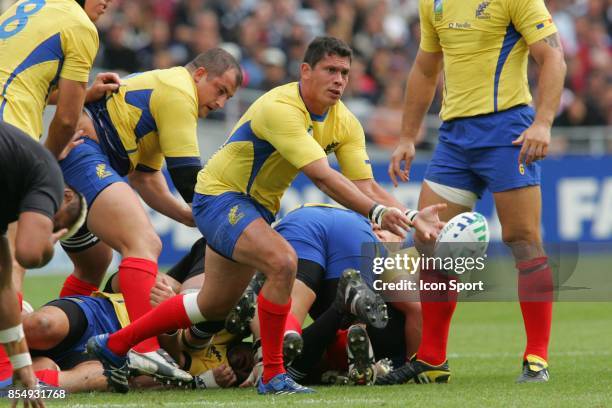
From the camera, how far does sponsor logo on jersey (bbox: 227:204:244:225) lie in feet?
20.4

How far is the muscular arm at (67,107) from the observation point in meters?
6.62

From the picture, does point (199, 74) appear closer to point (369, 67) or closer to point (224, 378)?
point (224, 378)

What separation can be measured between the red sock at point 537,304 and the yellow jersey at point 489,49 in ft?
3.11

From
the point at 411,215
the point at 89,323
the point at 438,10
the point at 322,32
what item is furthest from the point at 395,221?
the point at 322,32

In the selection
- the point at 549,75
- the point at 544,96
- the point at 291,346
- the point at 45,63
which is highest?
the point at 45,63

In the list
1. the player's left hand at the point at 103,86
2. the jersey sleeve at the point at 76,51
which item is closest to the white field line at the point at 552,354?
the player's left hand at the point at 103,86

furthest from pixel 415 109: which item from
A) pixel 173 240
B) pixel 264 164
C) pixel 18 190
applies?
pixel 173 240

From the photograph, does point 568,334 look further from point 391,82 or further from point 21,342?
point 391,82

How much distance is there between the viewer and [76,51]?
21.7 feet

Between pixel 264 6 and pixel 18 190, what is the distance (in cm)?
1354

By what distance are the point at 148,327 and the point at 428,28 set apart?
242 centimetres

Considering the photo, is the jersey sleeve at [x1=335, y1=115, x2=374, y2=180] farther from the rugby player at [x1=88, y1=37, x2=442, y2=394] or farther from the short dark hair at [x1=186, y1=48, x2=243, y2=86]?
the short dark hair at [x1=186, y1=48, x2=243, y2=86]

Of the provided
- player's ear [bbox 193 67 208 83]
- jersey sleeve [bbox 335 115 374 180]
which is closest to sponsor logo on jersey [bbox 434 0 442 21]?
jersey sleeve [bbox 335 115 374 180]

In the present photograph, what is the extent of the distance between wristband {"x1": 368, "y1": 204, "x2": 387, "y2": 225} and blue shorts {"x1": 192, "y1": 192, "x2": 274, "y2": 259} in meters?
0.68
